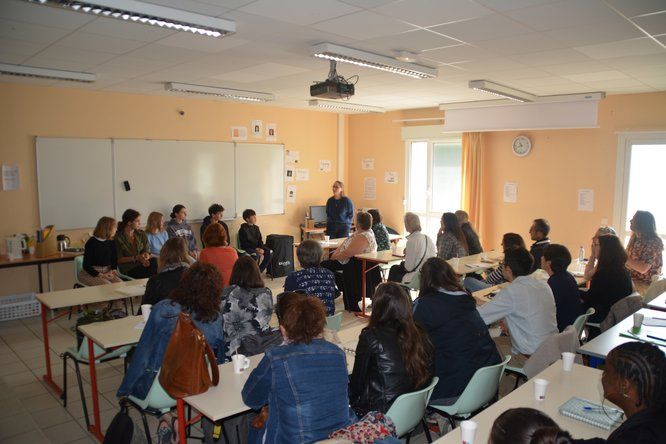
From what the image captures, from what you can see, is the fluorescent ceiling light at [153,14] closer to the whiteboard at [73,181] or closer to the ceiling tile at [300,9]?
the ceiling tile at [300,9]

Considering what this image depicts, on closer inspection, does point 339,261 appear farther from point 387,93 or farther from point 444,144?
point 444,144

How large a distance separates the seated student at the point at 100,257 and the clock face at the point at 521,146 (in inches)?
244

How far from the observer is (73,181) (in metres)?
7.08

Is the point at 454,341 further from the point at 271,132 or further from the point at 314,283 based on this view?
the point at 271,132

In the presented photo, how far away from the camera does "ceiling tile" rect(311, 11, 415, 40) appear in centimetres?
362

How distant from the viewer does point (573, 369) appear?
117 inches

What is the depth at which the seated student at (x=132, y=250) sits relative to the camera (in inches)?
258

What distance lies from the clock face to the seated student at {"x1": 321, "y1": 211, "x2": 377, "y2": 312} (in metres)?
3.19

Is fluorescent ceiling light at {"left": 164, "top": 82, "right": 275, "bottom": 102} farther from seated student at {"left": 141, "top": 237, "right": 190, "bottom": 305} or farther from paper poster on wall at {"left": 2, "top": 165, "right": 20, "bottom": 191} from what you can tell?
seated student at {"left": 141, "top": 237, "right": 190, "bottom": 305}

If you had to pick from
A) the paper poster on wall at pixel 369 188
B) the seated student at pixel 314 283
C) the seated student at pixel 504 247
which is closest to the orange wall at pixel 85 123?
the paper poster on wall at pixel 369 188

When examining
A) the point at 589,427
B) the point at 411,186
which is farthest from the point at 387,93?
the point at 589,427

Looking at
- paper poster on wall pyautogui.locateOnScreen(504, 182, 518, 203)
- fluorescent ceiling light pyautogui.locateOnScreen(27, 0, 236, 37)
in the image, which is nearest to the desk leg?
fluorescent ceiling light pyautogui.locateOnScreen(27, 0, 236, 37)

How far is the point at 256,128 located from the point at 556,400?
24.3ft

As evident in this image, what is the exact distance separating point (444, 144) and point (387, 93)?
248 cm
